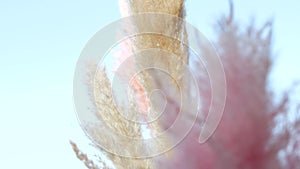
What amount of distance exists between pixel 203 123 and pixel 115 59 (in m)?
0.59

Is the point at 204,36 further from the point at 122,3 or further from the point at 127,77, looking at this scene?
the point at 122,3

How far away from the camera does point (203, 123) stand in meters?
0.65

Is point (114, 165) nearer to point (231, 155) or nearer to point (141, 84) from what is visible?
point (141, 84)

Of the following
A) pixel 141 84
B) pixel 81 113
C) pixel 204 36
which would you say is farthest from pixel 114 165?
pixel 204 36

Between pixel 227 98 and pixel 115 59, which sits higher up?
pixel 115 59

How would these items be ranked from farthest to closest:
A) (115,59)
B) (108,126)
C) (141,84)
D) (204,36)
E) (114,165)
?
(114,165) < (108,126) < (141,84) < (115,59) < (204,36)

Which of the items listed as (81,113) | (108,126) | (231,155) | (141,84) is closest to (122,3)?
→ (108,126)

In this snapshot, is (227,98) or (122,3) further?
(122,3)

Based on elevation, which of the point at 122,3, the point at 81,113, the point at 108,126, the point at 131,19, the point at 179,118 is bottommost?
the point at 179,118

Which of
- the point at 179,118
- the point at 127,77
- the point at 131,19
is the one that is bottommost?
the point at 179,118

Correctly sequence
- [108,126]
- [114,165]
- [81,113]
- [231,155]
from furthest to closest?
[114,165] → [108,126] → [81,113] → [231,155]

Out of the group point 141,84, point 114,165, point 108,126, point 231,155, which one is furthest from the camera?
point 114,165

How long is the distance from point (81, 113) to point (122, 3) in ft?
4.20

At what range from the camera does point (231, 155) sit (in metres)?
0.59
